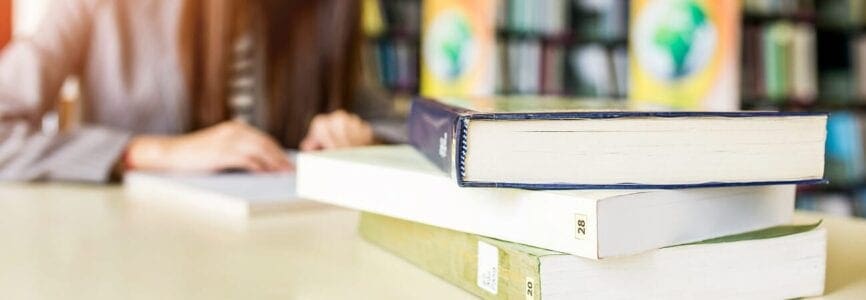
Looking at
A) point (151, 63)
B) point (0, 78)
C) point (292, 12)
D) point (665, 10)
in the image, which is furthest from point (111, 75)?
point (665, 10)

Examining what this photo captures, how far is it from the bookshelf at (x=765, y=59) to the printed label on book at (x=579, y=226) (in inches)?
103

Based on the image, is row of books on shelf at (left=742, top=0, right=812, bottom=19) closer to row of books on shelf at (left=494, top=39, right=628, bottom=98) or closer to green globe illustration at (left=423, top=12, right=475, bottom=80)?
row of books on shelf at (left=494, top=39, right=628, bottom=98)

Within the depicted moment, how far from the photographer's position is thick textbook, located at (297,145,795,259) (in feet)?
1.17

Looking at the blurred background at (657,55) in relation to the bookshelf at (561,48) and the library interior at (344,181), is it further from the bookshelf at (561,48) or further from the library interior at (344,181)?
the library interior at (344,181)

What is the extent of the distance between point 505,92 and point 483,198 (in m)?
3.19

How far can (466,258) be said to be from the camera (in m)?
0.43

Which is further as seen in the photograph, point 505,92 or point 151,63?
point 505,92

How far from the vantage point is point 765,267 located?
40 cm

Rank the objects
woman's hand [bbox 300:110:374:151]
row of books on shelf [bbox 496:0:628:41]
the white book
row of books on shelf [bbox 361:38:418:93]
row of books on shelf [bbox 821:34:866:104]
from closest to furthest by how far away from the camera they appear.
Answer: the white book
woman's hand [bbox 300:110:374:151]
row of books on shelf [bbox 821:34:866:104]
row of books on shelf [bbox 496:0:628:41]
row of books on shelf [bbox 361:38:418:93]

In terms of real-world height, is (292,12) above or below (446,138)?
above

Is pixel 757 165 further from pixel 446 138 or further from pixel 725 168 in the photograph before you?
pixel 446 138

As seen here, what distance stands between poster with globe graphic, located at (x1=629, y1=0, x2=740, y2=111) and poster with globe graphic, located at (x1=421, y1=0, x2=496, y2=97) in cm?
90

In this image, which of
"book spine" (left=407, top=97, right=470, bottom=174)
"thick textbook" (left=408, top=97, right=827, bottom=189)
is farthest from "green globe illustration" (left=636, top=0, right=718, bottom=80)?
"thick textbook" (left=408, top=97, right=827, bottom=189)

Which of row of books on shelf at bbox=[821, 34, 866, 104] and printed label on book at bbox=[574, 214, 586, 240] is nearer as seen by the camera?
printed label on book at bbox=[574, 214, 586, 240]
